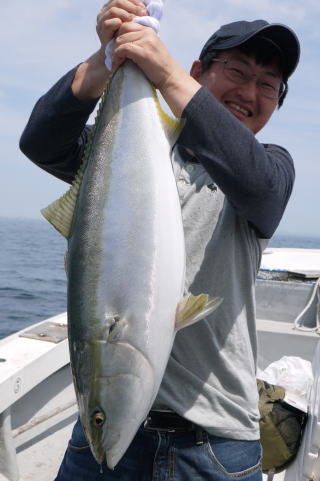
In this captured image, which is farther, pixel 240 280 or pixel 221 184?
pixel 240 280

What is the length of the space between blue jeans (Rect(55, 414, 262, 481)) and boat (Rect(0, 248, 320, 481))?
0.89 m

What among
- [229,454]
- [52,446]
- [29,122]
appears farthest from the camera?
[52,446]

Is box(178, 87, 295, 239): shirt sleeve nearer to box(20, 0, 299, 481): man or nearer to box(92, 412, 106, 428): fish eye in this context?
box(20, 0, 299, 481): man

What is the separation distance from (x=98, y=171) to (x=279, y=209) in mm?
537

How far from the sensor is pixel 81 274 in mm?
1418

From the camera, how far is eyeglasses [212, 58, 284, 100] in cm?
173

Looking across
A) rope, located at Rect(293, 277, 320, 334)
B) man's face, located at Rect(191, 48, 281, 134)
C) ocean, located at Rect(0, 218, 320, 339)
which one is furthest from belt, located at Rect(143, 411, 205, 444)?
ocean, located at Rect(0, 218, 320, 339)

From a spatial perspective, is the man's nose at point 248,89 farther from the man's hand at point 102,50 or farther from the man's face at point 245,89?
the man's hand at point 102,50

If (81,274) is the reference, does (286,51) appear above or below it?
above

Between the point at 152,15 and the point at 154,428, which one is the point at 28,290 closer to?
the point at 154,428

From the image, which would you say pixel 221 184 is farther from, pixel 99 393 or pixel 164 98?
pixel 99 393

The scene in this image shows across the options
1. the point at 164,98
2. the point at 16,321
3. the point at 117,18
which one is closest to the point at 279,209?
the point at 164,98

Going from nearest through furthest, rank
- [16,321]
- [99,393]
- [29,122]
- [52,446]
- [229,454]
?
1. [99,393]
2. [229,454]
3. [29,122]
4. [52,446]
5. [16,321]

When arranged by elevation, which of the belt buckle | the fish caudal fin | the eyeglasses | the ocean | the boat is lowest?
the ocean
